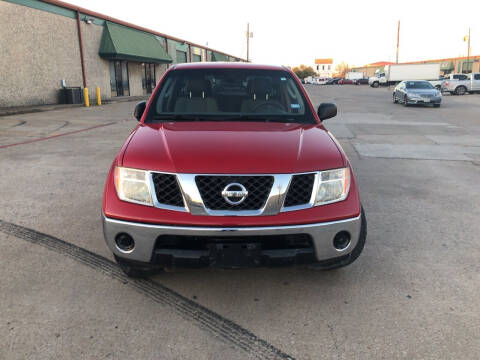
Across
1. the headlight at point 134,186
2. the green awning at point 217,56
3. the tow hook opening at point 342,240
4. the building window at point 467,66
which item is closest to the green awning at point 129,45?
the green awning at point 217,56

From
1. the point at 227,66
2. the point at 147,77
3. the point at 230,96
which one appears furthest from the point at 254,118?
the point at 147,77

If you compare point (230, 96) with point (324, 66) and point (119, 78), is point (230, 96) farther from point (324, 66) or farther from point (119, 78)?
point (324, 66)

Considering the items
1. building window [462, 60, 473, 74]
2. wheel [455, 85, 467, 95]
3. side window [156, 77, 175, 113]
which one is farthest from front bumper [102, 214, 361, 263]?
building window [462, 60, 473, 74]

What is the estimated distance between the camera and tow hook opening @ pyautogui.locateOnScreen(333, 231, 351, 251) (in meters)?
2.52

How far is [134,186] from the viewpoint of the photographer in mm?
2578

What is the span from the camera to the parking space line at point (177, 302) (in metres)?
2.29

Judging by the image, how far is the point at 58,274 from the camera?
3.08 metres

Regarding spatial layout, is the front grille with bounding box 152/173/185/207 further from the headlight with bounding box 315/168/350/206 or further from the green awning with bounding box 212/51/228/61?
the green awning with bounding box 212/51/228/61

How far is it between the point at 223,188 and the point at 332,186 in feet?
2.41

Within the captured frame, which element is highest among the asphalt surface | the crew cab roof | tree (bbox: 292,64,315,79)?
tree (bbox: 292,64,315,79)

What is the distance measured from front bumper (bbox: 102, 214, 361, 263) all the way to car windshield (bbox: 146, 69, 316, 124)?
128 centimetres

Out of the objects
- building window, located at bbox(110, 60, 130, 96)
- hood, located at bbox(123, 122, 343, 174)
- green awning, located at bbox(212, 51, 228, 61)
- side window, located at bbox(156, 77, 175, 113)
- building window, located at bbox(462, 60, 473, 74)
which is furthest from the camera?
building window, located at bbox(462, 60, 473, 74)

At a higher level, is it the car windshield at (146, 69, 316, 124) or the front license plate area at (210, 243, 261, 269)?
the car windshield at (146, 69, 316, 124)

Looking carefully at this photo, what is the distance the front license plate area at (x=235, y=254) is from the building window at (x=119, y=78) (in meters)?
28.2
